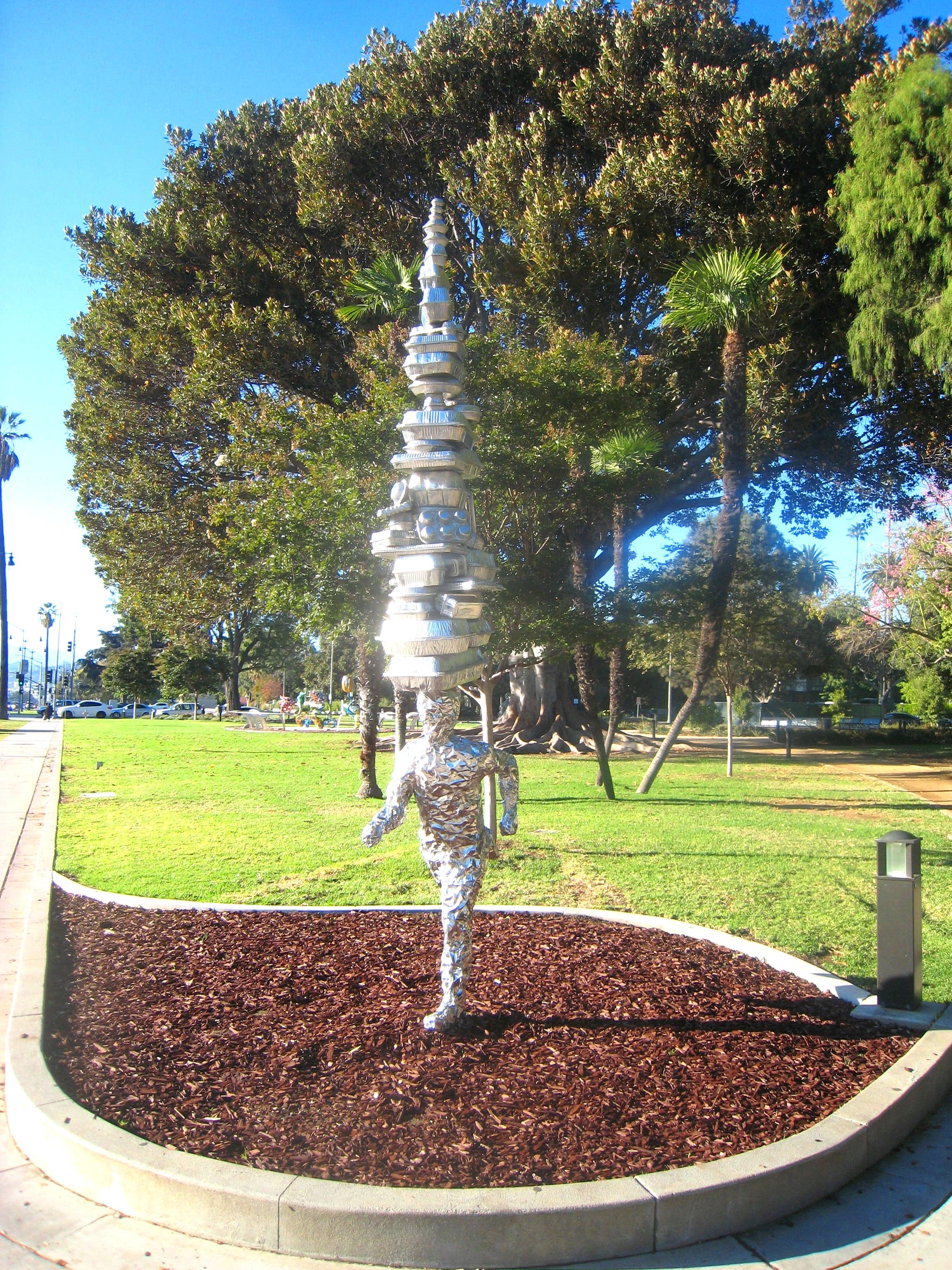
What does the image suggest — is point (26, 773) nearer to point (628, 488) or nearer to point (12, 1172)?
point (628, 488)

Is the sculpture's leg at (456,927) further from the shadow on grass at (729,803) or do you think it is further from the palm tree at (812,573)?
the palm tree at (812,573)

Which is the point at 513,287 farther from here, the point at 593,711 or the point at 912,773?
the point at 912,773

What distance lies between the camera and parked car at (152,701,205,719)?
52.2 m

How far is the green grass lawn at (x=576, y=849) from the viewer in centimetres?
768

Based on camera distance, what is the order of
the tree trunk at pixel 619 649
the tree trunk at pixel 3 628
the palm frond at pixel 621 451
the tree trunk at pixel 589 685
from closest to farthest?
the palm frond at pixel 621 451
the tree trunk at pixel 589 685
the tree trunk at pixel 619 649
the tree trunk at pixel 3 628

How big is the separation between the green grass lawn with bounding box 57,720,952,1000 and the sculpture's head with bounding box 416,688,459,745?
11.3 ft

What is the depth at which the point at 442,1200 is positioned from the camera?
10.0 ft

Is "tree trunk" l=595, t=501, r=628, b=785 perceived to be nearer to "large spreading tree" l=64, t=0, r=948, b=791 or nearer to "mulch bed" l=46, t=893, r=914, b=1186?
"large spreading tree" l=64, t=0, r=948, b=791

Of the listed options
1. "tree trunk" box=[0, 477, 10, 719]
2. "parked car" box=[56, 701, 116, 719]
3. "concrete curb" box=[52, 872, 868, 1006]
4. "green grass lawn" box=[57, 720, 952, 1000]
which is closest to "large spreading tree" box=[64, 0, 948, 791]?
"green grass lawn" box=[57, 720, 952, 1000]

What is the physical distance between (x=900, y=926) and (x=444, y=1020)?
2.60 m

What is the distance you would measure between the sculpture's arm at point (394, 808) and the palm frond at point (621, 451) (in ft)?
26.1

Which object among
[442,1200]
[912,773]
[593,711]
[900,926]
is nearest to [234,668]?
[912,773]

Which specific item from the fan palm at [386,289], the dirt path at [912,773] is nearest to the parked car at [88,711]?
the dirt path at [912,773]

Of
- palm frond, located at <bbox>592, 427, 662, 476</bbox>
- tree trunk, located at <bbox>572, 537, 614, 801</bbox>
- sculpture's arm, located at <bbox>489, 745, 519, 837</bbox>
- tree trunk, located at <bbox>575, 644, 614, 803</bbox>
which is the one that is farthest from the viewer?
tree trunk, located at <bbox>575, 644, 614, 803</bbox>
